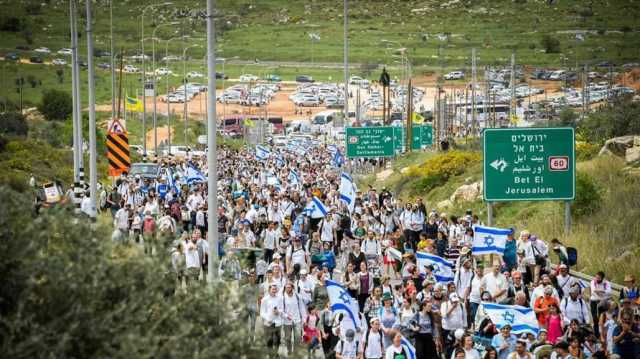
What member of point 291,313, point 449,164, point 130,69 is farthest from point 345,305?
point 130,69

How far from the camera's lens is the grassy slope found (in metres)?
30.0

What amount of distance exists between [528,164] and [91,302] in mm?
20715

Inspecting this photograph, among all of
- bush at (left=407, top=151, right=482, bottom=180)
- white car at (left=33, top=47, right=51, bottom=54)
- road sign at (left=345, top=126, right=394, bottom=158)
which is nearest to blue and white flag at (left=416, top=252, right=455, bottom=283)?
road sign at (left=345, top=126, right=394, bottom=158)

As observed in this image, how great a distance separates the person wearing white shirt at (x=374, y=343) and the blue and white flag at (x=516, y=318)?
177cm

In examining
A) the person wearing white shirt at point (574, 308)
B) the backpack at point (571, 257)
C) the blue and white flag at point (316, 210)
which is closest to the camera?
the person wearing white shirt at point (574, 308)

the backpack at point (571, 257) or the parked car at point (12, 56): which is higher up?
the parked car at point (12, 56)

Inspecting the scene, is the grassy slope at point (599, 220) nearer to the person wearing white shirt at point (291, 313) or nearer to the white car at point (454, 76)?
the person wearing white shirt at point (291, 313)

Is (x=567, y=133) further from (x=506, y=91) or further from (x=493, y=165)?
(x=506, y=91)

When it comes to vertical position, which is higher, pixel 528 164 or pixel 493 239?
pixel 528 164

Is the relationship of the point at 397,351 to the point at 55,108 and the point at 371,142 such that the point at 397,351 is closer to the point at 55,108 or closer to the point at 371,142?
the point at 371,142

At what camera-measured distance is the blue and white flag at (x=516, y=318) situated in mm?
18391

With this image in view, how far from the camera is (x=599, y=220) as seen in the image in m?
35.2

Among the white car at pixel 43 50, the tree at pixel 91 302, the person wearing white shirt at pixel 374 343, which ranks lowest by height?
the person wearing white shirt at pixel 374 343

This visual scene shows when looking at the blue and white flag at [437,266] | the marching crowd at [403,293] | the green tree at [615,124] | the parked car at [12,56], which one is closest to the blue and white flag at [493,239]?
the marching crowd at [403,293]
